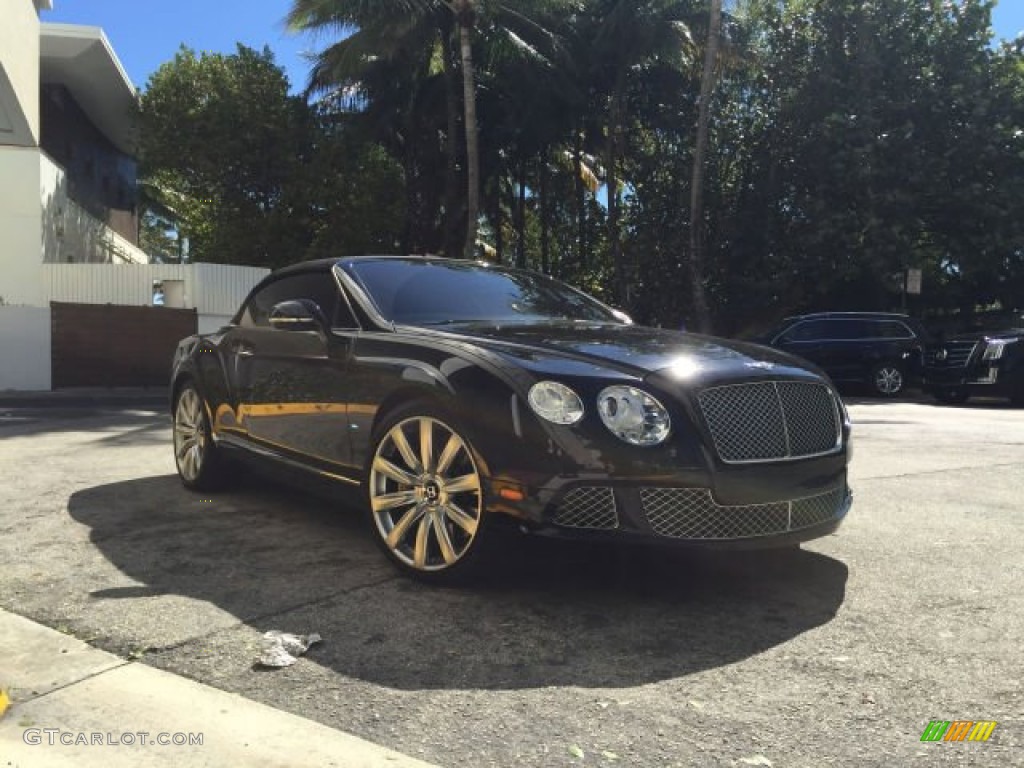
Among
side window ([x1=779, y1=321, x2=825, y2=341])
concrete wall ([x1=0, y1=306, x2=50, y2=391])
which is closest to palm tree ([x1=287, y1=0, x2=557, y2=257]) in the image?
side window ([x1=779, y1=321, x2=825, y2=341])

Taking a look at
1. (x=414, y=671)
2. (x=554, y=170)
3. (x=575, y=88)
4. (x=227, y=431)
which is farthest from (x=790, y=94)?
(x=414, y=671)

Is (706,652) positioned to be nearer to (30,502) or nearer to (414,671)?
(414,671)

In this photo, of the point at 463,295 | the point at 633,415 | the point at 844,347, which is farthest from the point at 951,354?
the point at 633,415

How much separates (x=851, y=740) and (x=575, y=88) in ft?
79.7

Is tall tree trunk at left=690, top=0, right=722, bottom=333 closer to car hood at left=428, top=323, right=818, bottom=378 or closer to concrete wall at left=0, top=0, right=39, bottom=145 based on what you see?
concrete wall at left=0, top=0, right=39, bottom=145

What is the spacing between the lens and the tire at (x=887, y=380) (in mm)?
17188

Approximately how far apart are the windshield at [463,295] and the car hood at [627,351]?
1.11ft

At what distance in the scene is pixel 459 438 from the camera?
3812mm

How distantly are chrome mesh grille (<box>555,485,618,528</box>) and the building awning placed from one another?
24.5 meters

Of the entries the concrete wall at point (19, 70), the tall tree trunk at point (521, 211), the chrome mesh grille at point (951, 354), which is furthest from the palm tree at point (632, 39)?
the concrete wall at point (19, 70)

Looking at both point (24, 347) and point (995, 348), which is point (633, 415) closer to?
point (995, 348)

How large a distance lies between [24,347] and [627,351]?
16.8 meters

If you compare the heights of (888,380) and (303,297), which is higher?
(303,297)

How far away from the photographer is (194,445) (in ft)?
20.0
